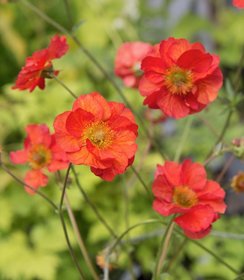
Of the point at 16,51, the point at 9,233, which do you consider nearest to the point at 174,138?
the point at 9,233

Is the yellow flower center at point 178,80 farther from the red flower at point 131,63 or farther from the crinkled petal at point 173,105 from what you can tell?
the red flower at point 131,63

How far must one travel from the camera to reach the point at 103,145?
55 centimetres

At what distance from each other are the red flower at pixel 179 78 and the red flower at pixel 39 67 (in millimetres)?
116

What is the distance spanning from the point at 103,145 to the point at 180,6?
7.17ft

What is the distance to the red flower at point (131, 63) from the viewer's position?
817 millimetres

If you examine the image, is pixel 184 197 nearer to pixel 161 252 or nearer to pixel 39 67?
pixel 161 252

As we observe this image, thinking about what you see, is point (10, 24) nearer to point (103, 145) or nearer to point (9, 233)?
point (9, 233)

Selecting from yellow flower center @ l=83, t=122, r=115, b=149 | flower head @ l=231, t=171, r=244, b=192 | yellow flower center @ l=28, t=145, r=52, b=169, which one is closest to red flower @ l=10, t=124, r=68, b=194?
yellow flower center @ l=28, t=145, r=52, b=169

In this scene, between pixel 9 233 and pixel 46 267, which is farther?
pixel 9 233

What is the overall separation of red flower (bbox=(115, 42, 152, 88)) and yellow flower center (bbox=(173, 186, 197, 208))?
24 centimetres

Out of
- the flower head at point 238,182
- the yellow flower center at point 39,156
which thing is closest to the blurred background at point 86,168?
the flower head at point 238,182

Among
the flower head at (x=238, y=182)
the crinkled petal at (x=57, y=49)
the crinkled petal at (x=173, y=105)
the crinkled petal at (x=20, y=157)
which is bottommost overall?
the flower head at (x=238, y=182)

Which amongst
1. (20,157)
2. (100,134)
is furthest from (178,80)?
(20,157)

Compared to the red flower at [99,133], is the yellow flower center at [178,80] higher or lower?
lower
